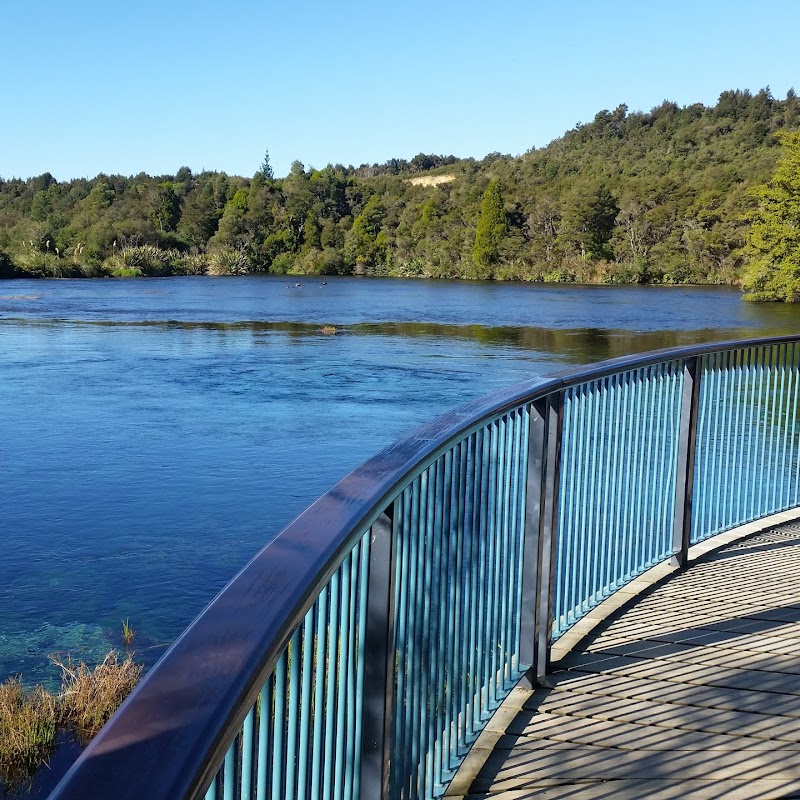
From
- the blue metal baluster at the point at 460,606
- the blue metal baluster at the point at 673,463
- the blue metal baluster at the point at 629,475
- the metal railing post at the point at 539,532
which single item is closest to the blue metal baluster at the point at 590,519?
the blue metal baluster at the point at 629,475

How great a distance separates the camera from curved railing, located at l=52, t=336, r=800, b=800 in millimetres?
933

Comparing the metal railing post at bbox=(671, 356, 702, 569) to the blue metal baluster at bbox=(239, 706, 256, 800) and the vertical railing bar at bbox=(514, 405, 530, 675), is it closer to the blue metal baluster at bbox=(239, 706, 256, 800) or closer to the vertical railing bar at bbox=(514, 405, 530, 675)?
the vertical railing bar at bbox=(514, 405, 530, 675)

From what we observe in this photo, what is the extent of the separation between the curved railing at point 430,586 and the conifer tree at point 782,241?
146ft

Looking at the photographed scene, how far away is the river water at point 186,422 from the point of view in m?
7.94

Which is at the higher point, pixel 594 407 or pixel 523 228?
pixel 523 228

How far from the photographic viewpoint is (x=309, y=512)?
61.8 inches

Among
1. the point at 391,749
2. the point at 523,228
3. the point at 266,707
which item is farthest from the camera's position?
the point at 523,228

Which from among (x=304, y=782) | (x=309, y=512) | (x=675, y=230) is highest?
(x=675, y=230)

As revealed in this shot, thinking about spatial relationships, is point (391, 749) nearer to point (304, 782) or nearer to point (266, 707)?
point (304, 782)

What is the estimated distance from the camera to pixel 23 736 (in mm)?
5246

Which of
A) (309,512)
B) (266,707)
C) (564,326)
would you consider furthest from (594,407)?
(564,326)

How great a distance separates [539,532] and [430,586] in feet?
3.01

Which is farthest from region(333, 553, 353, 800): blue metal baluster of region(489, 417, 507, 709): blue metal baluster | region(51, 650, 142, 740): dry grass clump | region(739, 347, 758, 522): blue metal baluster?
region(51, 650, 142, 740): dry grass clump

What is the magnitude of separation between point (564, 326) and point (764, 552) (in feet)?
94.9
